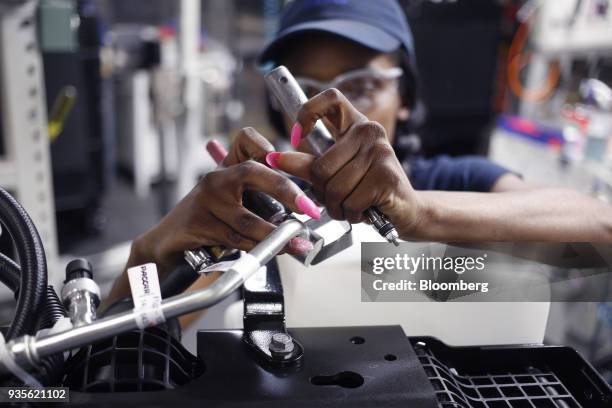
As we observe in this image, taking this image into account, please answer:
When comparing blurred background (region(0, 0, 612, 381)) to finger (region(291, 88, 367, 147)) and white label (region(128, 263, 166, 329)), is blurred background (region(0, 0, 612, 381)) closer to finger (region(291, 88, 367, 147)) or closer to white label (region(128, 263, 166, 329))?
finger (region(291, 88, 367, 147))

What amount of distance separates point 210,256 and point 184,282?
4cm

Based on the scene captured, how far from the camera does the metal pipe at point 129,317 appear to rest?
10.1 inches

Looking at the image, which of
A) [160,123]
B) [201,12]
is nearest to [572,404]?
[160,123]

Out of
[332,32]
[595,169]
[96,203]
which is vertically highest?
[332,32]

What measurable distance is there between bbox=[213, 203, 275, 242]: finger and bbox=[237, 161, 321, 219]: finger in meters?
0.02

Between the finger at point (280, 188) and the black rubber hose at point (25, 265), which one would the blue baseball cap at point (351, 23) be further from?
the black rubber hose at point (25, 265)

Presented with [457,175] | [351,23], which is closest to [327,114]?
[351,23]

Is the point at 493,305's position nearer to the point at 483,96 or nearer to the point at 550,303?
the point at 550,303

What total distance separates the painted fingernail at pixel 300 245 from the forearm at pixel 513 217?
140mm

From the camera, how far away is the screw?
33cm

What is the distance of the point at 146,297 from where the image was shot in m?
0.28

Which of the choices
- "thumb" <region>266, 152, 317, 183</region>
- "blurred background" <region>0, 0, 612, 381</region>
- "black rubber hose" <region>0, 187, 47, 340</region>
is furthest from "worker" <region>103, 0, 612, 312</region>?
"blurred background" <region>0, 0, 612, 381</region>

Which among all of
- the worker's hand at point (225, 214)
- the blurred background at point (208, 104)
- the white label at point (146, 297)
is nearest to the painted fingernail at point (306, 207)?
the worker's hand at point (225, 214)

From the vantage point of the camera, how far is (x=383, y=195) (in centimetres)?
39
